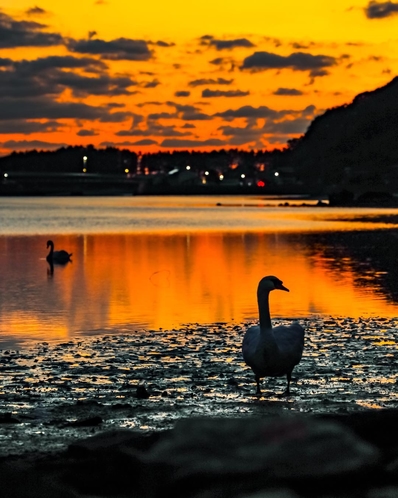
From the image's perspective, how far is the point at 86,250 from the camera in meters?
54.7

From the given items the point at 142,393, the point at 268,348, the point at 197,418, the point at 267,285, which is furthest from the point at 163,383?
the point at 197,418

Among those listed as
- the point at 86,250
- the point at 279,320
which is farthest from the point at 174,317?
the point at 86,250

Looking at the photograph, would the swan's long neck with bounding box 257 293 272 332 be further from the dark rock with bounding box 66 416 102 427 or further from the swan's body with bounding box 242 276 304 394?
the dark rock with bounding box 66 416 102 427

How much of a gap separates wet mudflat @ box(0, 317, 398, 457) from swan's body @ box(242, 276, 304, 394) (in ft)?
1.18

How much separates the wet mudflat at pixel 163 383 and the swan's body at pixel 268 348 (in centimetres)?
36

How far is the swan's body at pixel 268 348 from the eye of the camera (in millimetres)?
12703

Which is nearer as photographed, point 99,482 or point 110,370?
point 99,482

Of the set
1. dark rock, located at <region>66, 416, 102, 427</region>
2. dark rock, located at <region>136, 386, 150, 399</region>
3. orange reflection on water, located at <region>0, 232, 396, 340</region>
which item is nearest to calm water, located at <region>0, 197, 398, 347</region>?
orange reflection on water, located at <region>0, 232, 396, 340</region>

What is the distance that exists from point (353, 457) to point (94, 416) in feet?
15.4

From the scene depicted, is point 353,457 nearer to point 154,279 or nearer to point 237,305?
point 237,305

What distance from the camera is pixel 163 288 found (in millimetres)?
31031

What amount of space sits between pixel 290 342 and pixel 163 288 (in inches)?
716

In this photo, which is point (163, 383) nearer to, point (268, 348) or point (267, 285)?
point (268, 348)

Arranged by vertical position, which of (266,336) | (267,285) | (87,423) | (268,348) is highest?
(267,285)
